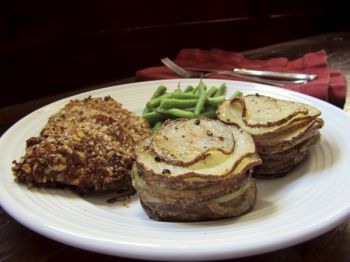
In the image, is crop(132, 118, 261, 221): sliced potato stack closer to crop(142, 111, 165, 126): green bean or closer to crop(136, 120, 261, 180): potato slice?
crop(136, 120, 261, 180): potato slice

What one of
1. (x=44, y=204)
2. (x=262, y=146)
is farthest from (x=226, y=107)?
(x=44, y=204)

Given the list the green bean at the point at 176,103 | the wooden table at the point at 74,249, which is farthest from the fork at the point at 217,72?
the wooden table at the point at 74,249

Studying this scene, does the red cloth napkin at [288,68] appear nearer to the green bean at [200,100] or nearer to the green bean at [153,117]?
the green bean at [200,100]

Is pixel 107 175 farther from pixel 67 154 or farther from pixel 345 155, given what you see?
pixel 345 155

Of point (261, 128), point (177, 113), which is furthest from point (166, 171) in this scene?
point (177, 113)

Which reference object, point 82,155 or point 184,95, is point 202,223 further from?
point 184,95
